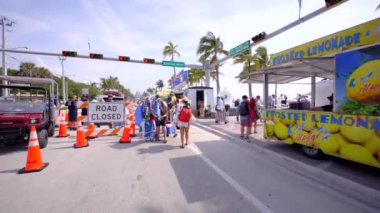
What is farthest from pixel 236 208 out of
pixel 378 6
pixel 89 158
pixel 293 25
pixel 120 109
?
pixel 293 25

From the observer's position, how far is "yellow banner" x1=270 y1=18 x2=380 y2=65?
4.80 metres

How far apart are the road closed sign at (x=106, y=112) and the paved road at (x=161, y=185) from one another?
2.25 m

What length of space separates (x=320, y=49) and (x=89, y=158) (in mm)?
7663

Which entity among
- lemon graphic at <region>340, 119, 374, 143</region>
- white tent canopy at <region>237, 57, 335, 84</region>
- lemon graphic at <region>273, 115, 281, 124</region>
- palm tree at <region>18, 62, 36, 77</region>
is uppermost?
palm tree at <region>18, 62, 36, 77</region>

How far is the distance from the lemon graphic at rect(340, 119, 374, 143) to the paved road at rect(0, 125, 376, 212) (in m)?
1.26

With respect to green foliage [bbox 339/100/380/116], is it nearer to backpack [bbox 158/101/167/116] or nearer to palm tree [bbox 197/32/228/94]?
backpack [bbox 158/101/167/116]

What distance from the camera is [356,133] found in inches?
164

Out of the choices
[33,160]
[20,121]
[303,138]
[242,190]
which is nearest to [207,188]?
[242,190]

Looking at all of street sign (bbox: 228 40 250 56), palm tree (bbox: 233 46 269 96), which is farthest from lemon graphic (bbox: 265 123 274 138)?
palm tree (bbox: 233 46 269 96)

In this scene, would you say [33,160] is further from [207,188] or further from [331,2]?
[331,2]

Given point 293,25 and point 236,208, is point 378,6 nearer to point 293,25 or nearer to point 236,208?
point 293,25

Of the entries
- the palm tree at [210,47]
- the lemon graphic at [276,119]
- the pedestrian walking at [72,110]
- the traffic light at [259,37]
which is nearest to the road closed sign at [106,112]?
the pedestrian walking at [72,110]

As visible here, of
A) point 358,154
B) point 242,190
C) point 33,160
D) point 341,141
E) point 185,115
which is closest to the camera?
point 242,190

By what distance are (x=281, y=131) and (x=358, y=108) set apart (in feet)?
7.06
